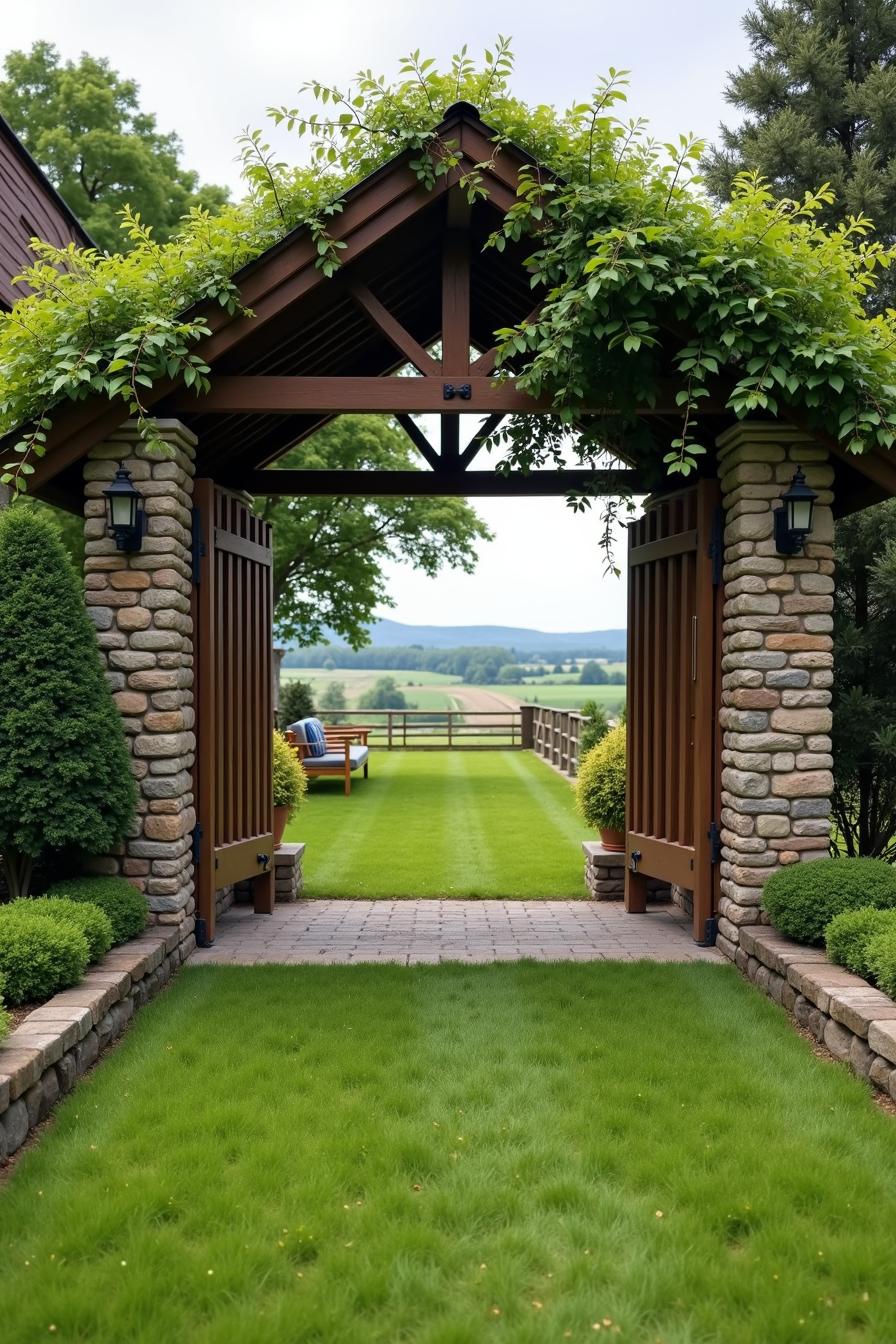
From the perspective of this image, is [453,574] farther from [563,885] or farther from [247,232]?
[247,232]

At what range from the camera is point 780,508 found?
19.9ft

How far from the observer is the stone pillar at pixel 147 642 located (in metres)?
6.09

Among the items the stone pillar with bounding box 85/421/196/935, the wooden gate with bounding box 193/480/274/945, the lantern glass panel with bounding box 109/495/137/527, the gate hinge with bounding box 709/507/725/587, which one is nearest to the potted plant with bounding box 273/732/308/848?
the wooden gate with bounding box 193/480/274/945

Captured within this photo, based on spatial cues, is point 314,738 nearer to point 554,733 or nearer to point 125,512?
point 554,733

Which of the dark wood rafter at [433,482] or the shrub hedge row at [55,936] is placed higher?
the dark wood rafter at [433,482]

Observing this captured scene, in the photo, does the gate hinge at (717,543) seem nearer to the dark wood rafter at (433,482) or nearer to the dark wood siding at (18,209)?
the dark wood rafter at (433,482)

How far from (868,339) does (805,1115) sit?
4.01 m

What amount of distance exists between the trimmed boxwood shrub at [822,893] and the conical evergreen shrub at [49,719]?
11.9 ft

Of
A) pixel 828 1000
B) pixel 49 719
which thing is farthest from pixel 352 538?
pixel 828 1000

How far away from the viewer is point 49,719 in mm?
5523

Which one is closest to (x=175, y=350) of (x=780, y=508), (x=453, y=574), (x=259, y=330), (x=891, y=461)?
(x=259, y=330)

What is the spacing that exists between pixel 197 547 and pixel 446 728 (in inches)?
736

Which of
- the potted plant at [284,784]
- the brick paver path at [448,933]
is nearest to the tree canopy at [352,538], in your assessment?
the potted plant at [284,784]

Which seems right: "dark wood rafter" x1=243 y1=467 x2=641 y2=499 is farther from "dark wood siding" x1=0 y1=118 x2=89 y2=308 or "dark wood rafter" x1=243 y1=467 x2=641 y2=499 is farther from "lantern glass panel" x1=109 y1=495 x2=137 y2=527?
"dark wood siding" x1=0 y1=118 x2=89 y2=308
